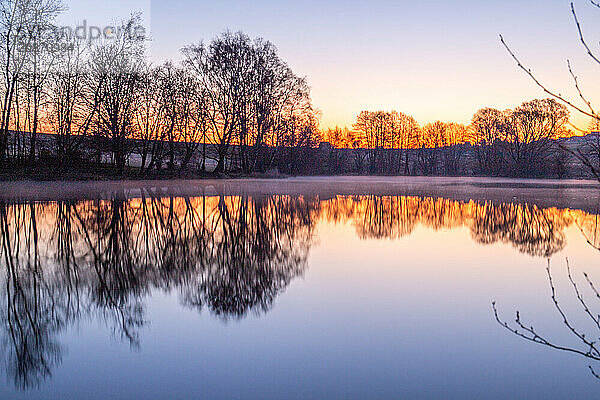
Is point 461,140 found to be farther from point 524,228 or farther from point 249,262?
point 249,262

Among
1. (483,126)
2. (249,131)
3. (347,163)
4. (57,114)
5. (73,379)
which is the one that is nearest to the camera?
(73,379)

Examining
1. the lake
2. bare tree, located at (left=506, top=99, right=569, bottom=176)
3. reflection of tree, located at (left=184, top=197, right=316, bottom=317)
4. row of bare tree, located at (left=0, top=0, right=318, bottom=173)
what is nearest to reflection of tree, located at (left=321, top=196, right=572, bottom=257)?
the lake

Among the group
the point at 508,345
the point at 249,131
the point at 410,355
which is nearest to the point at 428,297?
the point at 508,345

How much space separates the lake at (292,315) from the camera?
2.82 meters

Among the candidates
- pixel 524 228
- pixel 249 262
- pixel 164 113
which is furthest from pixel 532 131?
pixel 249 262

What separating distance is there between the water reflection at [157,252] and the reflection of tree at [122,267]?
1cm

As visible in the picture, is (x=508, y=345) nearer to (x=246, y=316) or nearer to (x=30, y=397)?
(x=246, y=316)

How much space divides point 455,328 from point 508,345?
0.44m

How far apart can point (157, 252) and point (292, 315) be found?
3.17m

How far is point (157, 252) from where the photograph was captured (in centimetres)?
657

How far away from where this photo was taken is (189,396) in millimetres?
2627

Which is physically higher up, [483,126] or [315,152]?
[483,126]

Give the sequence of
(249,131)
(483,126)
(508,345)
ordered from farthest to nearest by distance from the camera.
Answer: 1. (483,126)
2. (249,131)
3. (508,345)

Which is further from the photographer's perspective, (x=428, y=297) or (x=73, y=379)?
(x=428, y=297)
